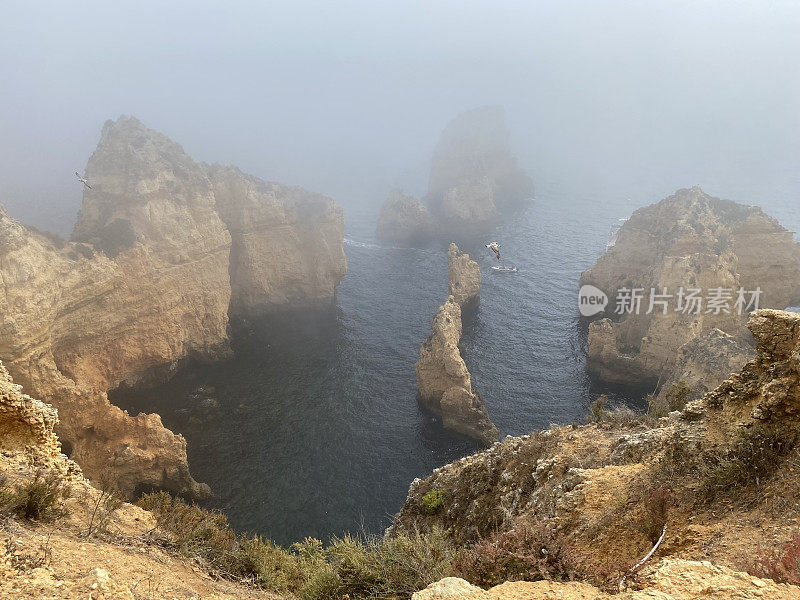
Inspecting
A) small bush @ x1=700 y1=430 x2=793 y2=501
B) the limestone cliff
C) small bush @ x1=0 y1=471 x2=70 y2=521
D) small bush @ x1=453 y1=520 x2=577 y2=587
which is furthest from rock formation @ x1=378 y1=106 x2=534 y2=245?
small bush @ x1=453 y1=520 x2=577 y2=587

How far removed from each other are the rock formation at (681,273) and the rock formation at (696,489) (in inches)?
1336

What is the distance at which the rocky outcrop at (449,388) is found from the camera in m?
38.5

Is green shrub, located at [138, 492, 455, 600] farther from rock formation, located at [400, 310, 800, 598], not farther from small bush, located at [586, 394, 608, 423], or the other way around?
small bush, located at [586, 394, 608, 423]

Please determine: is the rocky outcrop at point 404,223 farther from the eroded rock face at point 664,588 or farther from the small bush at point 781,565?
the small bush at point 781,565

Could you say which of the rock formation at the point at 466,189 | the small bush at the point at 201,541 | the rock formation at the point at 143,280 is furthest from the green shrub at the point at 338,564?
the rock formation at the point at 466,189

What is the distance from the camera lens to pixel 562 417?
40.7 metres

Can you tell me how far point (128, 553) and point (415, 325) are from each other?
4532cm

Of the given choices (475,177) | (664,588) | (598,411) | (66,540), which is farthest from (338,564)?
(475,177)

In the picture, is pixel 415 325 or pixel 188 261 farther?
pixel 415 325

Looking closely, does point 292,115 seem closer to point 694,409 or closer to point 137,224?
point 137,224

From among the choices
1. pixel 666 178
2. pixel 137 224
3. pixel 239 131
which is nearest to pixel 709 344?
pixel 137 224

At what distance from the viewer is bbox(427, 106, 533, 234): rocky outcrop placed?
92562mm

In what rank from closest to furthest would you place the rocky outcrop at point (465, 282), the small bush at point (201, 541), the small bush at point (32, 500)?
the small bush at point (32, 500) → the small bush at point (201, 541) → the rocky outcrop at point (465, 282)

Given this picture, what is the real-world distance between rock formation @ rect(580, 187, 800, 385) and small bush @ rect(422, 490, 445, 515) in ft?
111
